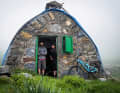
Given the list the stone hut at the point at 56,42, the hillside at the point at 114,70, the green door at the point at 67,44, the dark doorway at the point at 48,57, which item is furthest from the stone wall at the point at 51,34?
the hillside at the point at 114,70

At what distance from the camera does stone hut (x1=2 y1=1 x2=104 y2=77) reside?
20.3ft

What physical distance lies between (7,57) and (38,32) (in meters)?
2.06

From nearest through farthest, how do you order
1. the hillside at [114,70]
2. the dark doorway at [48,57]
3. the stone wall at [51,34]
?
the stone wall at [51,34]
the dark doorway at [48,57]
the hillside at [114,70]

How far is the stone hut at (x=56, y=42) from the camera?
243 inches

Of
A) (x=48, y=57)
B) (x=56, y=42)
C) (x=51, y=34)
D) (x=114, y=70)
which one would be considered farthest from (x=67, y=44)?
(x=114, y=70)

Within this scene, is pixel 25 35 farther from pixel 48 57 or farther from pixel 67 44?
pixel 48 57

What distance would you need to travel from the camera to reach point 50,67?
8.77 m

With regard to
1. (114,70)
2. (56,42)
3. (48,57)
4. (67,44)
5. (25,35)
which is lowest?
(114,70)

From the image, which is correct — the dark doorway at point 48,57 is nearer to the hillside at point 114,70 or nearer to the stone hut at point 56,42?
the stone hut at point 56,42

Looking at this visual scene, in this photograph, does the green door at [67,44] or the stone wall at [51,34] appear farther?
the green door at [67,44]

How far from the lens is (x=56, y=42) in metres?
6.85

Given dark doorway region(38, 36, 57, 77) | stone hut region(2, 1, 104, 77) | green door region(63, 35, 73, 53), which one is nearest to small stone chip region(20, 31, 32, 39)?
stone hut region(2, 1, 104, 77)

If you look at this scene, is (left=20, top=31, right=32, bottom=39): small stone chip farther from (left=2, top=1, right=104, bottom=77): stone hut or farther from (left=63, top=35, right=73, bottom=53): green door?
(left=63, top=35, right=73, bottom=53): green door

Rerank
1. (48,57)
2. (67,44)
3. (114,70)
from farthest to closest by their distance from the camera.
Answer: (114,70) < (48,57) < (67,44)
